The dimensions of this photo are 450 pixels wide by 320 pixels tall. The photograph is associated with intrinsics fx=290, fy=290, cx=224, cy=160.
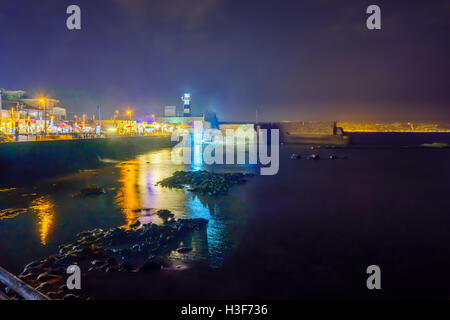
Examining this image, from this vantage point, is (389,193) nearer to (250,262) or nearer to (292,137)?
(250,262)

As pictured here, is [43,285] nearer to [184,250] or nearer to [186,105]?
[184,250]

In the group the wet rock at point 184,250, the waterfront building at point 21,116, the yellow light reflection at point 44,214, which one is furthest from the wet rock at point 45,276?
the waterfront building at point 21,116

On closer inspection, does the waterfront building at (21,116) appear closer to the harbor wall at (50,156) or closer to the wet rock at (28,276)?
the harbor wall at (50,156)

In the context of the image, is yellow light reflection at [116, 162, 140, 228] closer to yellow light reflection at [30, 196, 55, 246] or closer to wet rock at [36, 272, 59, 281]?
yellow light reflection at [30, 196, 55, 246]

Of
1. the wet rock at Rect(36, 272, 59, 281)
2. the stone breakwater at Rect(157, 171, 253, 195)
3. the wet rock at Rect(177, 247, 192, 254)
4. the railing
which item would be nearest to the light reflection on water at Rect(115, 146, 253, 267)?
the wet rock at Rect(177, 247, 192, 254)
